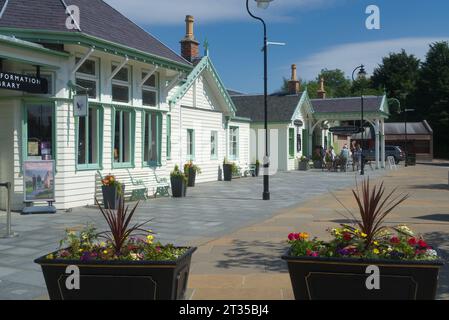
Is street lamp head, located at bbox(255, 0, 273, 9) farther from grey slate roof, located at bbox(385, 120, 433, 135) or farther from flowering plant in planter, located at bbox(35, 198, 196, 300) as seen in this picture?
grey slate roof, located at bbox(385, 120, 433, 135)

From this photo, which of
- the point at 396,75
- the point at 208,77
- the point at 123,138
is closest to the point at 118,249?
the point at 123,138

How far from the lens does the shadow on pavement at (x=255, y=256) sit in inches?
278

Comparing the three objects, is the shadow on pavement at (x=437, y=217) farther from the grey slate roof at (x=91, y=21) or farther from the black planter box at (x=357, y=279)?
the grey slate roof at (x=91, y=21)

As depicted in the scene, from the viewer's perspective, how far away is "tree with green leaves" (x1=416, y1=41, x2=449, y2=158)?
61.7 m

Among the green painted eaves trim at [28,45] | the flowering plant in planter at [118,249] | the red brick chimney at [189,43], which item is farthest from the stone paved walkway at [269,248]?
the red brick chimney at [189,43]

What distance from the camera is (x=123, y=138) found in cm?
1553

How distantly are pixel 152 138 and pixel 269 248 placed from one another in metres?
9.29

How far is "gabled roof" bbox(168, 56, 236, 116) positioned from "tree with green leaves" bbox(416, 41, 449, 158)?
43.8 metres

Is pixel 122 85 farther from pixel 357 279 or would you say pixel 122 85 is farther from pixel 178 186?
pixel 357 279

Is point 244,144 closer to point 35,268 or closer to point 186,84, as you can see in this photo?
point 186,84

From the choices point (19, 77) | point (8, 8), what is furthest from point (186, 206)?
point (8, 8)

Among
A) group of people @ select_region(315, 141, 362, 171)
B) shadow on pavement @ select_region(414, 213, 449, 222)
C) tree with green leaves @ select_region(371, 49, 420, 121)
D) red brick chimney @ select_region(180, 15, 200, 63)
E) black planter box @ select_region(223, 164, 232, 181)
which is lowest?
shadow on pavement @ select_region(414, 213, 449, 222)

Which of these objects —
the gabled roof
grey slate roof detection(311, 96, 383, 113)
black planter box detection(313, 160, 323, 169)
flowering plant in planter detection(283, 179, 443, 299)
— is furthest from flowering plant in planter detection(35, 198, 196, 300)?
black planter box detection(313, 160, 323, 169)

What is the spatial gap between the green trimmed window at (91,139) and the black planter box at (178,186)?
305 cm
